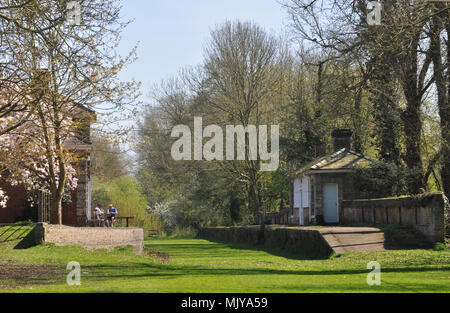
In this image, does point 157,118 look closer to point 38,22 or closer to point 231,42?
point 231,42

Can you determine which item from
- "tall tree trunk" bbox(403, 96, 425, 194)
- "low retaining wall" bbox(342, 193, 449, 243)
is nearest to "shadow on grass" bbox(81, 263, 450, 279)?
"low retaining wall" bbox(342, 193, 449, 243)

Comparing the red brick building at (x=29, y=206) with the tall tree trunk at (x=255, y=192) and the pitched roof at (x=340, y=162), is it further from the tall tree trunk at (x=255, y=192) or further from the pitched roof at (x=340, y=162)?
the pitched roof at (x=340, y=162)

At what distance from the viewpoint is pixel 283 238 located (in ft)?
93.9

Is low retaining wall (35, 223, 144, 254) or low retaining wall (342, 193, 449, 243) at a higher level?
low retaining wall (342, 193, 449, 243)

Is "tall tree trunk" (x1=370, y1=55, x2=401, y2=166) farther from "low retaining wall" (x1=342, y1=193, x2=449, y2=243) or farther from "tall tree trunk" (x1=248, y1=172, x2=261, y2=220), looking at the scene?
"tall tree trunk" (x1=248, y1=172, x2=261, y2=220)

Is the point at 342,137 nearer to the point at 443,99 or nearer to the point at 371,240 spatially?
the point at 443,99

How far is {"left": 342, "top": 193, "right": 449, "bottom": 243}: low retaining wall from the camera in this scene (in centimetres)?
2038

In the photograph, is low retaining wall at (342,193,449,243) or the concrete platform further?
the concrete platform

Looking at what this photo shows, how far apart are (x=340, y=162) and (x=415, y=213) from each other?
1141 cm

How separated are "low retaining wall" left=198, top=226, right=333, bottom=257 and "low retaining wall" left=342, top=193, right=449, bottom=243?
3.19 metres

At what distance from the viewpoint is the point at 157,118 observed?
190 ft

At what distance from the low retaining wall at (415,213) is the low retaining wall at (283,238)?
3.19m

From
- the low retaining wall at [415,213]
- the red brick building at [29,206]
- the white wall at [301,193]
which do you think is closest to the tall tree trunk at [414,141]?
the low retaining wall at [415,213]
